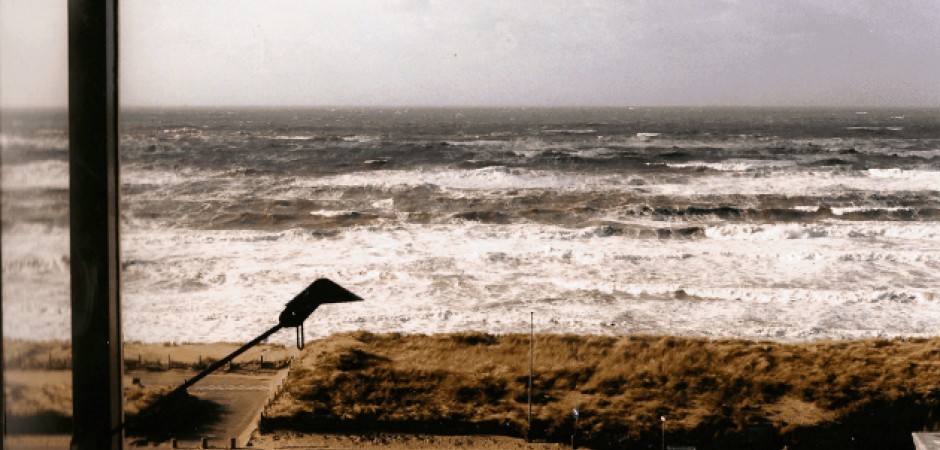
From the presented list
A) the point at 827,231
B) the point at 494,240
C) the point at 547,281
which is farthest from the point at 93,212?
the point at 827,231

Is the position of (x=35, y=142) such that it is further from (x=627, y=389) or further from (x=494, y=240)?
(x=494, y=240)

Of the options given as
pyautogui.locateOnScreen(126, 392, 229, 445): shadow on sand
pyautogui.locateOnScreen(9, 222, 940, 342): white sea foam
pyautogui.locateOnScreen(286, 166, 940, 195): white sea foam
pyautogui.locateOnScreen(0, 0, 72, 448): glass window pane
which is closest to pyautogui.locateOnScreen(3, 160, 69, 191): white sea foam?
pyautogui.locateOnScreen(0, 0, 72, 448): glass window pane

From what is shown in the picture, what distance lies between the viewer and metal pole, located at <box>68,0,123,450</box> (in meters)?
0.72

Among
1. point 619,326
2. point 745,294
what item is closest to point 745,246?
point 745,294

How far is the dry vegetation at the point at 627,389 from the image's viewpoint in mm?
7297

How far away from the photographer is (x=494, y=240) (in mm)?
17656

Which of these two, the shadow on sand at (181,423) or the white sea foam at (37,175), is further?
the shadow on sand at (181,423)

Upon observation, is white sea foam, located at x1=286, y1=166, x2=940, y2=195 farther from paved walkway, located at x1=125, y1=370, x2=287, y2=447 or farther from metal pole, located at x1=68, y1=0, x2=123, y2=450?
metal pole, located at x1=68, y1=0, x2=123, y2=450

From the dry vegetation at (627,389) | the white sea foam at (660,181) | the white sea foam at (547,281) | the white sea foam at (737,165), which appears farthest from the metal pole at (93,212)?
the white sea foam at (737,165)

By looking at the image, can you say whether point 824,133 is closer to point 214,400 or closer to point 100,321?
point 214,400

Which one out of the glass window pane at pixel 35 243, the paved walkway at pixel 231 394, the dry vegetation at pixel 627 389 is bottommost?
the paved walkway at pixel 231 394

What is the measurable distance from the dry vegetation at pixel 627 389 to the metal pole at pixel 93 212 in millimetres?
6759

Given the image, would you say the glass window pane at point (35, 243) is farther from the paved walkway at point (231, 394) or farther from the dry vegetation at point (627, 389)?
the dry vegetation at point (627, 389)

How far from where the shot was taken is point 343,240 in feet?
58.3
